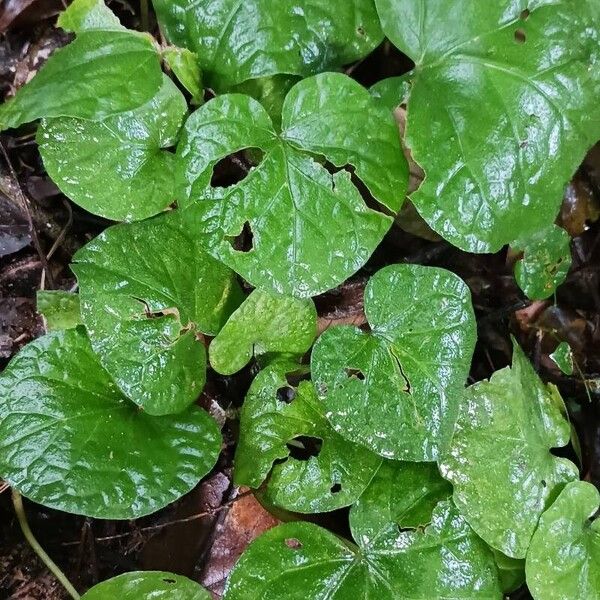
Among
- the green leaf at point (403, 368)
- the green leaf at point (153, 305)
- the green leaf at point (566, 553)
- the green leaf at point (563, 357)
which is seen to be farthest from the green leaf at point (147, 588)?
the green leaf at point (563, 357)

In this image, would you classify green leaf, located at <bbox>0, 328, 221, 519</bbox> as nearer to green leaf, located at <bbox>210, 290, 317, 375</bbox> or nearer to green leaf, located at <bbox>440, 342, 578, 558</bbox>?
green leaf, located at <bbox>210, 290, 317, 375</bbox>

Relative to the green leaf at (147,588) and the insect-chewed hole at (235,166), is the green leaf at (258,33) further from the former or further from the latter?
the green leaf at (147,588)

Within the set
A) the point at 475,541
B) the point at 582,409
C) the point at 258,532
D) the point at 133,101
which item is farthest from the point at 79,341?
the point at 582,409

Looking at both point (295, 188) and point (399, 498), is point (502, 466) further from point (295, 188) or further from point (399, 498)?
point (295, 188)

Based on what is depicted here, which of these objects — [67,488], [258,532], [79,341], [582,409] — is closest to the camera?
[67,488]

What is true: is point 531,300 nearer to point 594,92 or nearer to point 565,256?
point 565,256
